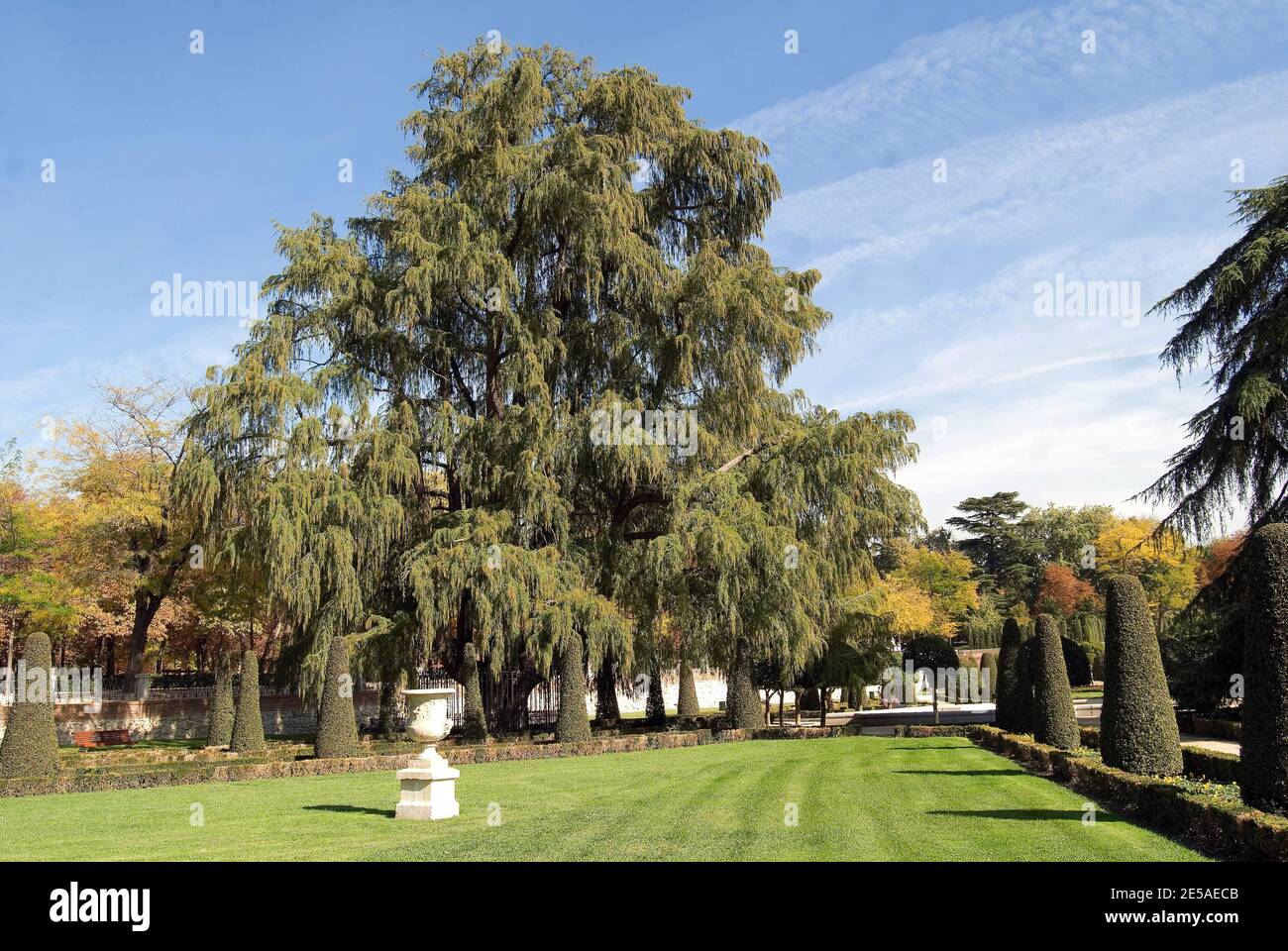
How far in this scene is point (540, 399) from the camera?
26188 millimetres

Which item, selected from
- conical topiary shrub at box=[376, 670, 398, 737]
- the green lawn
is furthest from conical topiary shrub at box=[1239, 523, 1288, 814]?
conical topiary shrub at box=[376, 670, 398, 737]

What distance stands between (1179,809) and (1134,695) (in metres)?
3.22

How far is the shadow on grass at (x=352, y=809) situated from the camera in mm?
12758

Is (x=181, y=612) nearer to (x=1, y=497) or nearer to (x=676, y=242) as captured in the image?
(x=1, y=497)

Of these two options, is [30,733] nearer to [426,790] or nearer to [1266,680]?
[426,790]

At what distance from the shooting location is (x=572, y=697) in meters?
24.5

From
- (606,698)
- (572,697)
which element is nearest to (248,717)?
(572,697)

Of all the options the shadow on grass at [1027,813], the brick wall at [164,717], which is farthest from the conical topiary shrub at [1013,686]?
the brick wall at [164,717]

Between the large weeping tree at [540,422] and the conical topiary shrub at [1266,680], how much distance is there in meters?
15.4

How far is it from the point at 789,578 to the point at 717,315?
271 inches

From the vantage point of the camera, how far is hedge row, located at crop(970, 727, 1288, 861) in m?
8.46

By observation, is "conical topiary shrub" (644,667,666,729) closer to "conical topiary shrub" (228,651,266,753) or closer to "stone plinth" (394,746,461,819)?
"conical topiary shrub" (228,651,266,753)

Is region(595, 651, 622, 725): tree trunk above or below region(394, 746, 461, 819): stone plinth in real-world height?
below

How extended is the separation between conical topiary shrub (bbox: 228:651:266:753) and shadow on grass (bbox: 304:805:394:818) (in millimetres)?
10973
